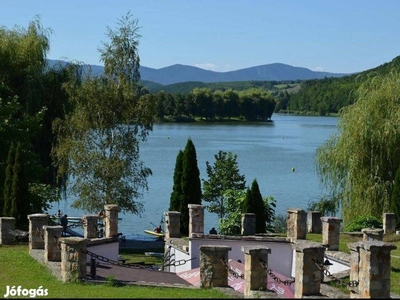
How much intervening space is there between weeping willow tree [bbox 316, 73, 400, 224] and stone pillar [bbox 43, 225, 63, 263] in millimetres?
15881

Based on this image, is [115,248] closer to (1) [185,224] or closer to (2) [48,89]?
(1) [185,224]

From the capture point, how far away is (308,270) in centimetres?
1392

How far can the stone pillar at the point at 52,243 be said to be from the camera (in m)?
18.4

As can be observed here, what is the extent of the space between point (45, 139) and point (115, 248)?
1453 centimetres

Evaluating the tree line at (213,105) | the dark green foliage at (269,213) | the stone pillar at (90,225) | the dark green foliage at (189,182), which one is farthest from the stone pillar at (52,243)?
the tree line at (213,105)

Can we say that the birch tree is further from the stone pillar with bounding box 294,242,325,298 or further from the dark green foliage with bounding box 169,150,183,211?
the stone pillar with bounding box 294,242,325,298

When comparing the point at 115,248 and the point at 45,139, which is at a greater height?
the point at 45,139

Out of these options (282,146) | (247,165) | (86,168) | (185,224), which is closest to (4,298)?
(185,224)

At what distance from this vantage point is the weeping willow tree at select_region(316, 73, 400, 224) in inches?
1212

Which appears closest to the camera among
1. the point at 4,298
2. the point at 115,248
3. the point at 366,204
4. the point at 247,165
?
the point at 4,298

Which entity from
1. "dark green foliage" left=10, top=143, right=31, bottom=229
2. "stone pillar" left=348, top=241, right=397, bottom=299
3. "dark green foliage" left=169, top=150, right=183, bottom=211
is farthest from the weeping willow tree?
"stone pillar" left=348, top=241, right=397, bottom=299

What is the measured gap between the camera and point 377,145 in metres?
30.9

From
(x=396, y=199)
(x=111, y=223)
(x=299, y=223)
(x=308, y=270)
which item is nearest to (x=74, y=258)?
(x=308, y=270)

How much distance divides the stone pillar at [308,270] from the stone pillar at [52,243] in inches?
278
